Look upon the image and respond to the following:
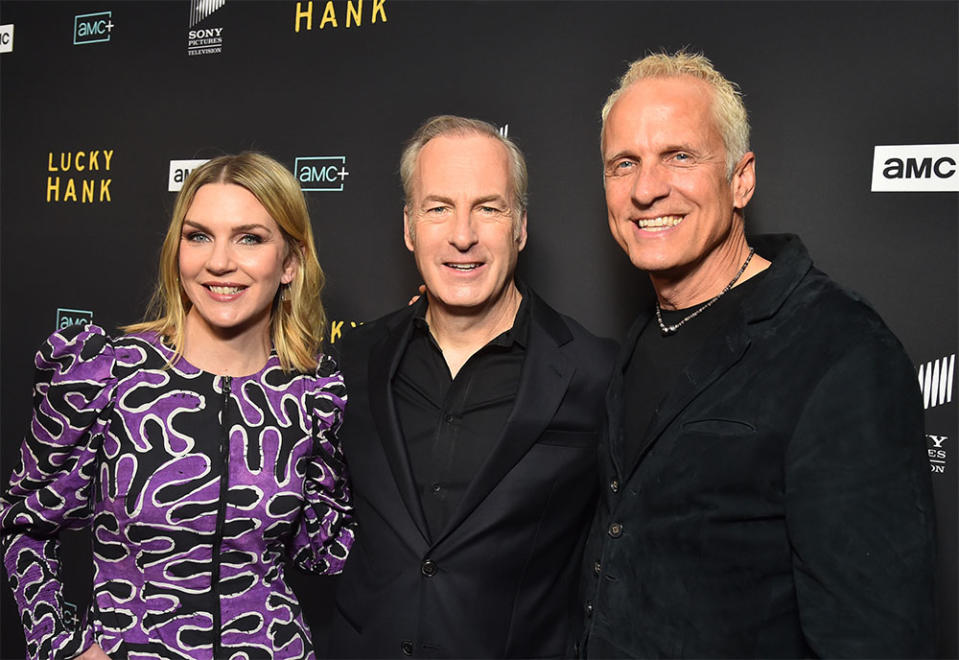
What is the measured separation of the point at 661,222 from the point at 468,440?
1.98 feet

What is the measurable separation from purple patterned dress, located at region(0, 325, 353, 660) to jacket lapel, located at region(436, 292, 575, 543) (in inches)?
16.1

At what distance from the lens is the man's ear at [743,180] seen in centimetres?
148

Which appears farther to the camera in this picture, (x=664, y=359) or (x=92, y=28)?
(x=92, y=28)

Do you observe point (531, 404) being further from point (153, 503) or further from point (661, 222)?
→ point (153, 503)

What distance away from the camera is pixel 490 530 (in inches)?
59.3

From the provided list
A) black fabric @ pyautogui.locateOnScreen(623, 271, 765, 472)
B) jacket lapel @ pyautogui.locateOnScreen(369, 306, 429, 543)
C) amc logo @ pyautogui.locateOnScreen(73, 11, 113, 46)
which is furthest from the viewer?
amc logo @ pyautogui.locateOnScreen(73, 11, 113, 46)

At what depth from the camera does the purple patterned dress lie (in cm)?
150

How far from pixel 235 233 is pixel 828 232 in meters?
1.47

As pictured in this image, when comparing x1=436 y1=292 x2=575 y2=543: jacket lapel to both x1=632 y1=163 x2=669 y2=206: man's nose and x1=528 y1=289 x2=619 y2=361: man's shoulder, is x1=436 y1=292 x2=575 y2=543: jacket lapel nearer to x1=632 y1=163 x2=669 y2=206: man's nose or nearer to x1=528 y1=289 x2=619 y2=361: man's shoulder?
x1=528 y1=289 x2=619 y2=361: man's shoulder

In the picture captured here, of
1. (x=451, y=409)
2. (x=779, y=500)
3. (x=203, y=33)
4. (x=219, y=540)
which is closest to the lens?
(x=779, y=500)

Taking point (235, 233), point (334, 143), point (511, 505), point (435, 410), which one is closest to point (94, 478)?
point (235, 233)

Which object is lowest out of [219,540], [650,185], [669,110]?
[219,540]

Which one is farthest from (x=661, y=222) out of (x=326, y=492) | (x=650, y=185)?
(x=326, y=492)

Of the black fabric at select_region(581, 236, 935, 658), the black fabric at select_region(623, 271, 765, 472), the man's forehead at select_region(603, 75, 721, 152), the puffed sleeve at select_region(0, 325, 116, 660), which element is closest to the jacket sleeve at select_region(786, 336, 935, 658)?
the black fabric at select_region(581, 236, 935, 658)
